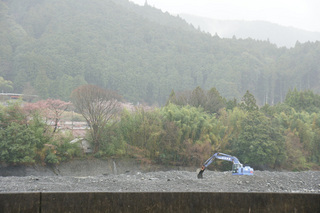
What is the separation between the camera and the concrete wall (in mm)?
3127

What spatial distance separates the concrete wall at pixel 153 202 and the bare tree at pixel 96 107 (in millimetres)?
19986

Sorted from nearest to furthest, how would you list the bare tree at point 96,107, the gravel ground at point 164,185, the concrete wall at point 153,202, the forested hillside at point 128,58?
the concrete wall at point 153,202 → the gravel ground at point 164,185 → the bare tree at point 96,107 → the forested hillside at point 128,58

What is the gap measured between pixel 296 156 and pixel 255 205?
24264mm

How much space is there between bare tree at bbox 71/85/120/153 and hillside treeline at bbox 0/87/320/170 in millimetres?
409

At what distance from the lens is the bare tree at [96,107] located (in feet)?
75.2

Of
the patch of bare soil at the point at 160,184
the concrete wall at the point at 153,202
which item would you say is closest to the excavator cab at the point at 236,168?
the patch of bare soil at the point at 160,184

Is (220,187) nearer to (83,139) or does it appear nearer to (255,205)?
(255,205)

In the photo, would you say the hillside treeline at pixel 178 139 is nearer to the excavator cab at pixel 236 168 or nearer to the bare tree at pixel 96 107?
the bare tree at pixel 96 107

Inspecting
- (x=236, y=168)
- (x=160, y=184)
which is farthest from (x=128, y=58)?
(x=160, y=184)

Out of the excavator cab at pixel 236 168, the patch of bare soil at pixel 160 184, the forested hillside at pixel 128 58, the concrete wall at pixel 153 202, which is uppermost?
the forested hillside at pixel 128 58

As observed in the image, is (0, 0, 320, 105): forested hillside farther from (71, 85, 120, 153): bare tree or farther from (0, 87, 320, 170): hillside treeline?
(0, 87, 320, 170): hillside treeline

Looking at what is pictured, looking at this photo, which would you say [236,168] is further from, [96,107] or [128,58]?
[128,58]

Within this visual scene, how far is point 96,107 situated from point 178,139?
6162mm

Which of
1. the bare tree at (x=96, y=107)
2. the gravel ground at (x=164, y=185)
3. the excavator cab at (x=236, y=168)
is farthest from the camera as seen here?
the bare tree at (x=96, y=107)
